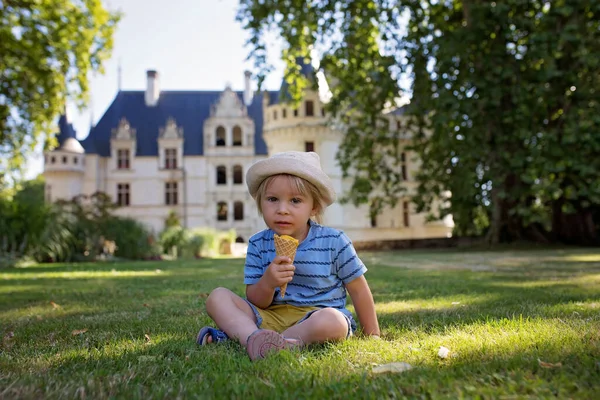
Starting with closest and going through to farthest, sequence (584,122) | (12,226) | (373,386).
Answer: (373,386)
(584,122)
(12,226)

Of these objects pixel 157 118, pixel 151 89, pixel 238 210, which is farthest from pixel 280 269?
pixel 151 89

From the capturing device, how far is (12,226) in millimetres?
14578

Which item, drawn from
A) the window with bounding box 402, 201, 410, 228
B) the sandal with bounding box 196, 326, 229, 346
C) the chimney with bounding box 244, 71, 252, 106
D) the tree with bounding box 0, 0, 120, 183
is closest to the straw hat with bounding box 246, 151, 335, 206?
the sandal with bounding box 196, 326, 229, 346

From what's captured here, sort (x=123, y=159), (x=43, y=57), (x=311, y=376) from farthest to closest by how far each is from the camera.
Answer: (x=123, y=159)
(x=43, y=57)
(x=311, y=376)

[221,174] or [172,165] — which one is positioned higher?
[172,165]

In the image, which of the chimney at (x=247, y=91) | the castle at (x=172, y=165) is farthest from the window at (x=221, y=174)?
the chimney at (x=247, y=91)

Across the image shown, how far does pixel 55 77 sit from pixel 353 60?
30.0 ft

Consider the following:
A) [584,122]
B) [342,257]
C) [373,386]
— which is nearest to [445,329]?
[342,257]

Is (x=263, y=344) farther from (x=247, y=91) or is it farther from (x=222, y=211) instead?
(x=247, y=91)

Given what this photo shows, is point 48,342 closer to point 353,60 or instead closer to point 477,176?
point 477,176

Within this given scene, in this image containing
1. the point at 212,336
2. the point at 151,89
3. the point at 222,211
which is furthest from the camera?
the point at 151,89

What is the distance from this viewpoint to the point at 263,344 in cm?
229

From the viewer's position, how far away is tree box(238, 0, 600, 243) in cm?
1212

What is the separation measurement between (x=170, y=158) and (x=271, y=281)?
37938mm
